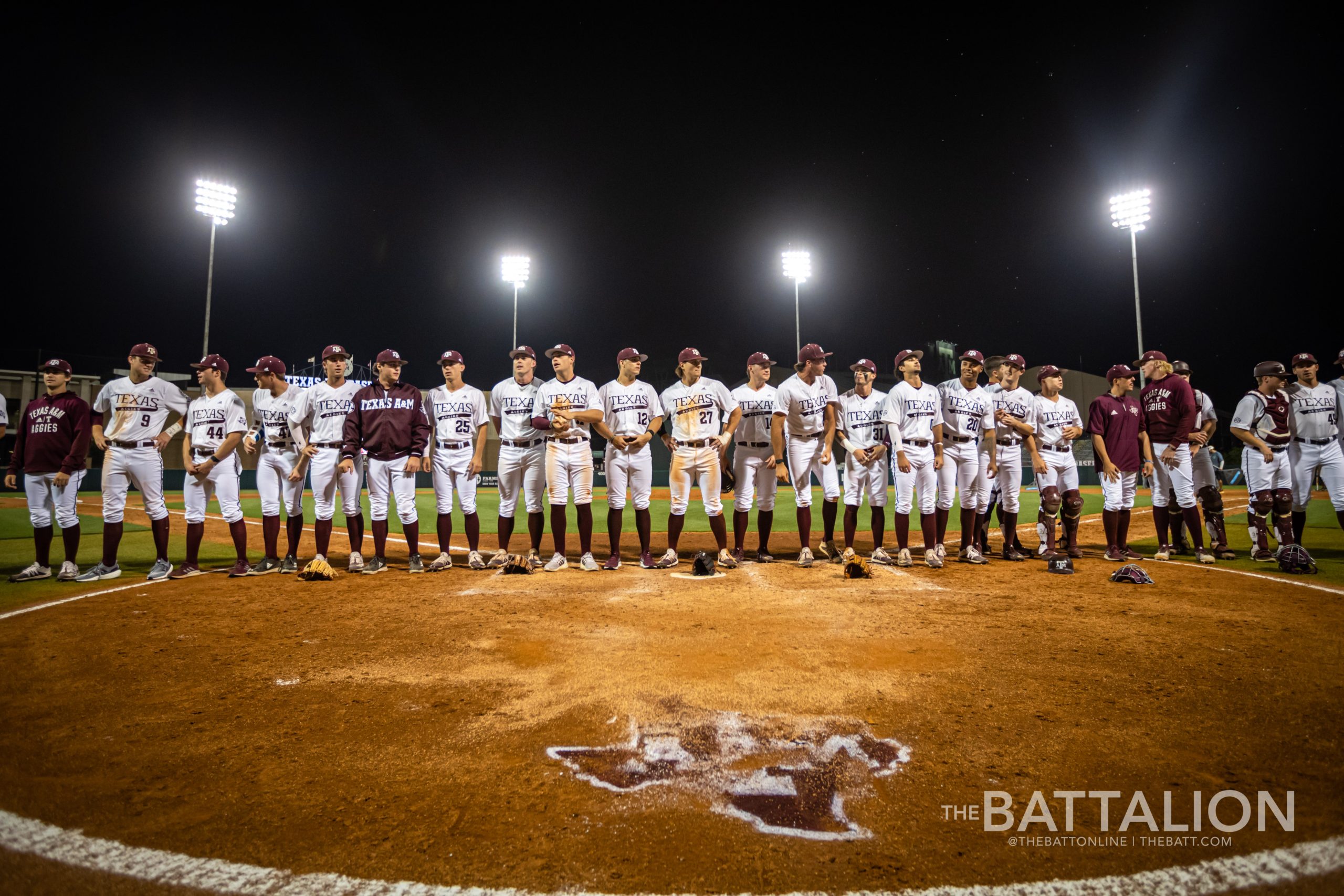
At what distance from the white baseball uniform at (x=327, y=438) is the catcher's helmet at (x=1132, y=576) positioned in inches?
273

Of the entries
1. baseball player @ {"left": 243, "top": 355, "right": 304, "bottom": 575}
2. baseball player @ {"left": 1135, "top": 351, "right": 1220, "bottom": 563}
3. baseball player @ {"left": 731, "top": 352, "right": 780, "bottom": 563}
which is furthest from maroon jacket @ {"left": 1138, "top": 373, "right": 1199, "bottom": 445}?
baseball player @ {"left": 243, "top": 355, "right": 304, "bottom": 575}

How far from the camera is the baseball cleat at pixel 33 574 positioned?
5.95 meters

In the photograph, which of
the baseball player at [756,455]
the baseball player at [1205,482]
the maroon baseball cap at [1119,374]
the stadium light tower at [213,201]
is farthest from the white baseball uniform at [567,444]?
the stadium light tower at [213,201]

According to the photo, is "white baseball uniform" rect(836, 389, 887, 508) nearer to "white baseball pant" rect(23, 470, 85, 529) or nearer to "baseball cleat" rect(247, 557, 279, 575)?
"baseball cleat" rect(247, 557, 279, 575)

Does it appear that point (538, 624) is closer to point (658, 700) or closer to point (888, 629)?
point (658, 700)

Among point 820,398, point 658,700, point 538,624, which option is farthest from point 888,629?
point 820,398

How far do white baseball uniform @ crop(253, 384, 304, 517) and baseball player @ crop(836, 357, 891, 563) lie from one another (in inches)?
221

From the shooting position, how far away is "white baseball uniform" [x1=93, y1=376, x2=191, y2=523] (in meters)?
6.18

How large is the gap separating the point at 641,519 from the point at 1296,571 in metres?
5.99

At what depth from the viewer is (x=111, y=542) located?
20.3 feet

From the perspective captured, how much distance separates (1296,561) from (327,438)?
9.12 meters

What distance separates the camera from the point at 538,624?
433 cm

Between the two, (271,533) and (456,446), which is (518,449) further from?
(271,533)

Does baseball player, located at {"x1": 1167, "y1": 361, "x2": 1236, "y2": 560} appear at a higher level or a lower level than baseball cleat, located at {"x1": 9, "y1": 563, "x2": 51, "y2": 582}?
higher
